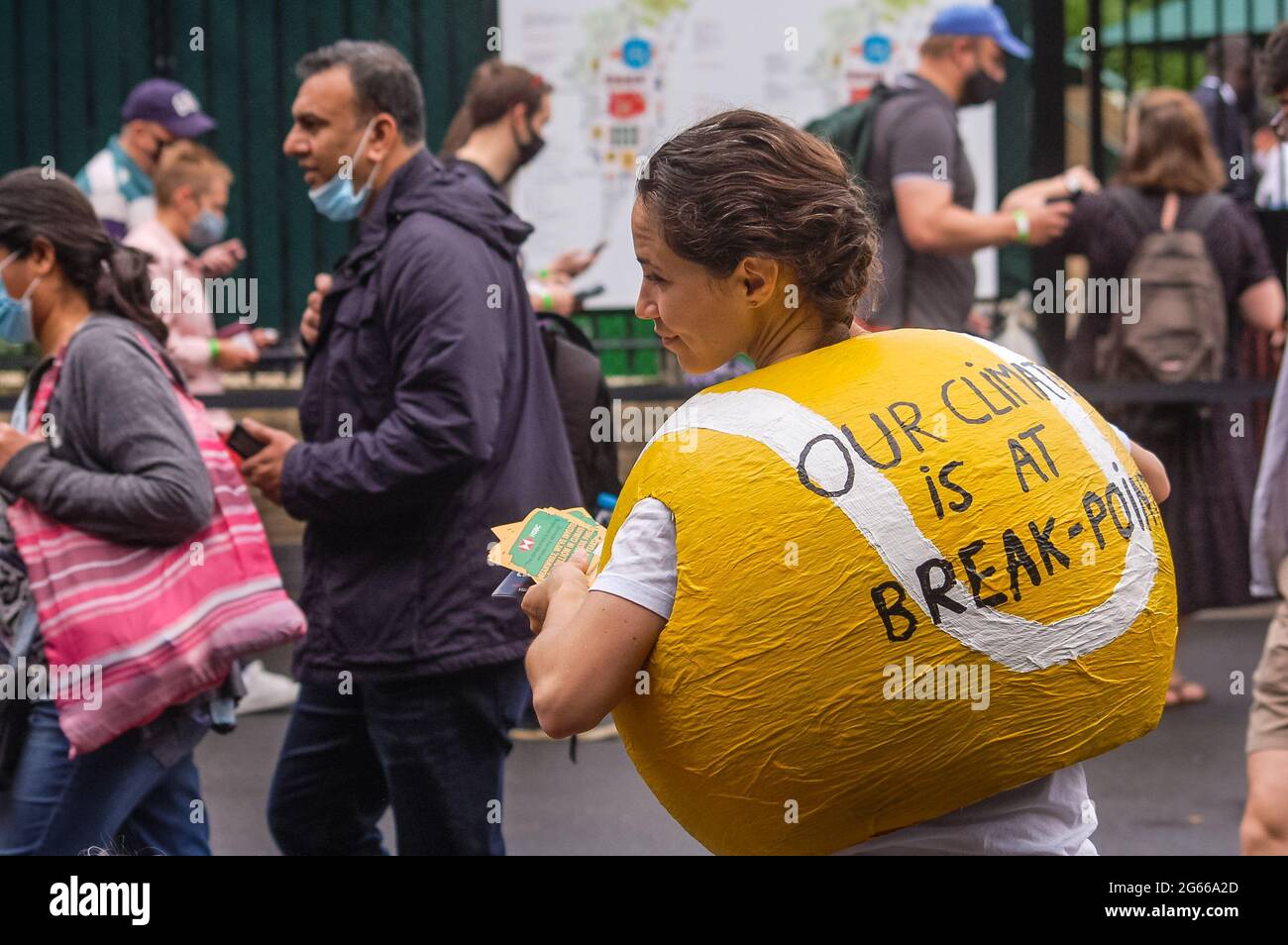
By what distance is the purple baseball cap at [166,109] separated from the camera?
7.34 m

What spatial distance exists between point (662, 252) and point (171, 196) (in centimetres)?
514

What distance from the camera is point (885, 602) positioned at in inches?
81.6

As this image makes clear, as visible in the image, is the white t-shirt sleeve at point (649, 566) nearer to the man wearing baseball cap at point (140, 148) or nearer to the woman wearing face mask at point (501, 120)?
the woman wearing face mask at point (501, 120)

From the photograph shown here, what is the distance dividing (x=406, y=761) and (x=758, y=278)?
1803mm

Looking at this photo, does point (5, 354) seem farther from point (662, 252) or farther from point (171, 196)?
point (662, 252)

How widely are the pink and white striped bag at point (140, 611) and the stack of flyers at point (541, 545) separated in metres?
1.29

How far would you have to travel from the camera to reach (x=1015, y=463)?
212 centimetres

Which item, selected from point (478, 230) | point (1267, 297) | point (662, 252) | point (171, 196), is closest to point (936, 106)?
point (1267, 297)

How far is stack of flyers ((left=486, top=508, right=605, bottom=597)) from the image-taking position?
98.3 inches

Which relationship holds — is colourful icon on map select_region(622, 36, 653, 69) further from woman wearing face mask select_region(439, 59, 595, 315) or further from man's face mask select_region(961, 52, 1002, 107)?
woman wearing face mask select_region(439, 59, 595, 315)

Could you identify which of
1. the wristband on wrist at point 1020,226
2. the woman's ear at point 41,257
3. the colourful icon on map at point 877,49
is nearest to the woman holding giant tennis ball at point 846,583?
the woman's ear at point 41,257

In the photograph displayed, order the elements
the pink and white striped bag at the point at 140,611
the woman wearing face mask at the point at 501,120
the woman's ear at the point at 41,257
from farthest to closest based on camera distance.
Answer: the woman wearing face mask at the point at 501,120, the woman's ear at the point at 41,257, the pink and white striped bag at the point at 140,611

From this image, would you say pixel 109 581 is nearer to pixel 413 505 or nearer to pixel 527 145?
pixel 413 505

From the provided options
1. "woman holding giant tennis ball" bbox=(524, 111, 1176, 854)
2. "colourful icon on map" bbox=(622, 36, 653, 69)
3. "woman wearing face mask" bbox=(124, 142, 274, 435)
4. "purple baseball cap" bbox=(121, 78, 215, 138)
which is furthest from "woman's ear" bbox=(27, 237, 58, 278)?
"colourful icon on map" bbox=(622, 36, 653, 69)
